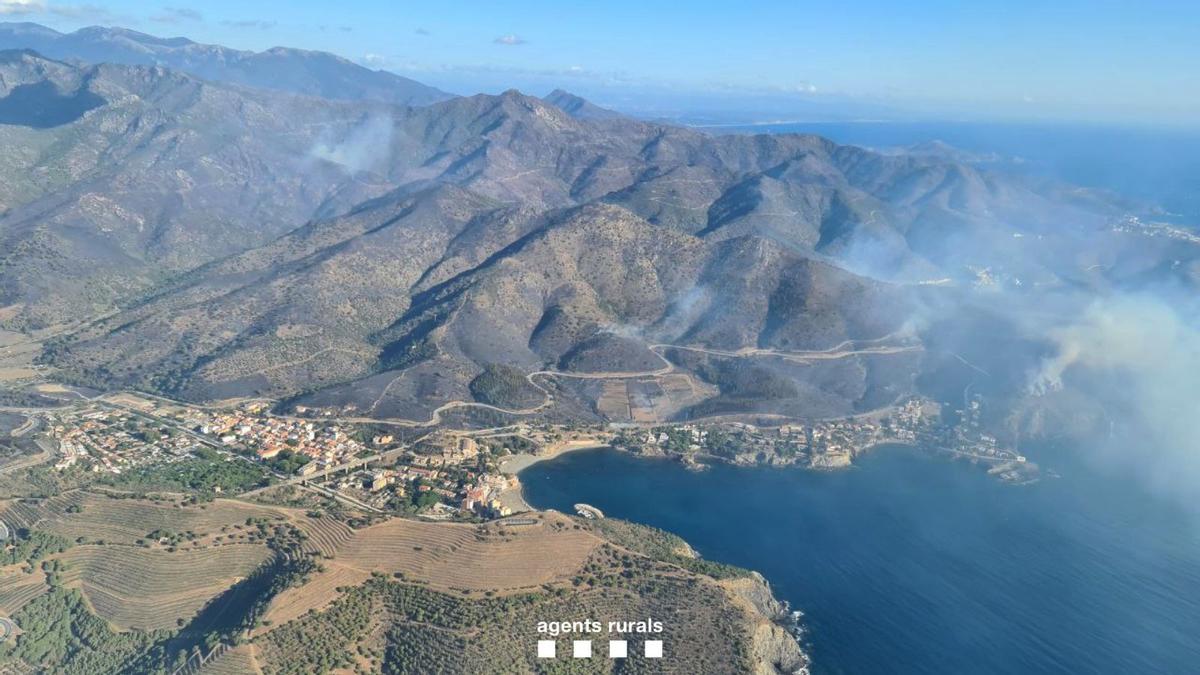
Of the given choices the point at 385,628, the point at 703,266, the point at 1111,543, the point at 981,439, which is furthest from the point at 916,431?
the point at 385,628

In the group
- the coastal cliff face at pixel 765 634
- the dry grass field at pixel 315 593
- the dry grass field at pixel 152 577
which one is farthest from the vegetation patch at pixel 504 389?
the coastal cliff face at pixel 765 634

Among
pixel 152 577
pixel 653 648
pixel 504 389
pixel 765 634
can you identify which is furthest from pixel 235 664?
pixel 504 389

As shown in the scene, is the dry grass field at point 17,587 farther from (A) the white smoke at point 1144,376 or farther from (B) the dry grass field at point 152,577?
(A) the white smoke at point 1144,376

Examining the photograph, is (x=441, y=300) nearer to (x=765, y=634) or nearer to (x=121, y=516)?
(x=121, y=516)

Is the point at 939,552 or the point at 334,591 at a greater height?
the point at 334,591

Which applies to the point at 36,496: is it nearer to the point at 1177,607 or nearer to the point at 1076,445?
the point at 1177,607

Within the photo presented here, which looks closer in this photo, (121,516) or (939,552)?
(121,516)
